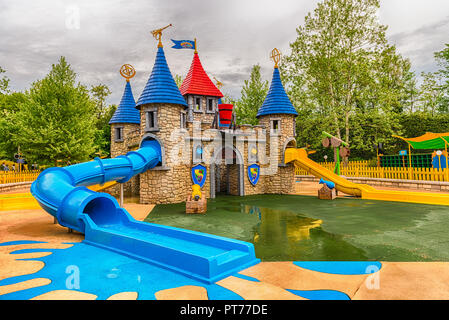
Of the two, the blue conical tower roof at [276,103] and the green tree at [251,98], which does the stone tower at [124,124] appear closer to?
the blue conical tower roof at [276,103]

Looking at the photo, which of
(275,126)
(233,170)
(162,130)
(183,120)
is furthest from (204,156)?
(275,126)

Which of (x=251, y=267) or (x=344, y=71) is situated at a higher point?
(x=344, y=71)

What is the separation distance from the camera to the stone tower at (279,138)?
1581 cm

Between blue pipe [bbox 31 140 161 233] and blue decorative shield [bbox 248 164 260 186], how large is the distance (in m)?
6.68

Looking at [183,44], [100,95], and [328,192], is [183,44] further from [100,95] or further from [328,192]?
[100,95]

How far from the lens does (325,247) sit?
552 centimetres

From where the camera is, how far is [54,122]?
18.4 meters

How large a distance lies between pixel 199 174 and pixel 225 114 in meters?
4.28

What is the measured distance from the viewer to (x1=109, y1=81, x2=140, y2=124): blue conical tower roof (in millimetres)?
16875

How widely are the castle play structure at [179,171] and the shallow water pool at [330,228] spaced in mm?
1335

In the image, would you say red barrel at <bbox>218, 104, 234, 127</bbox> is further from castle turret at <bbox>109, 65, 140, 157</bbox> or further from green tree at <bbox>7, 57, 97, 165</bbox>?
green tree at <bbox>7, 57, 97, 165</bbox>
